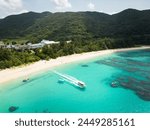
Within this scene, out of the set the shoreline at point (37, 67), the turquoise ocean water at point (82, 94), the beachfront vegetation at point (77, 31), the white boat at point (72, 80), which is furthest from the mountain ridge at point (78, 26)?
the turquoise ocean water at point (82, 94)

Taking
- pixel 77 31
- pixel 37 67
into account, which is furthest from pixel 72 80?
pixel 77 31

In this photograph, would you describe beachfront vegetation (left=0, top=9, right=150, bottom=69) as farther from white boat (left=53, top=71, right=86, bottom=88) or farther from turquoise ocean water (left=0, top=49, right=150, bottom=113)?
turquoise ocean water (left=0, top=49, right=150, bottom=113)

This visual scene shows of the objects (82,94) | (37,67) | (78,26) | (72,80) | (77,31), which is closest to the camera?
(82,94)

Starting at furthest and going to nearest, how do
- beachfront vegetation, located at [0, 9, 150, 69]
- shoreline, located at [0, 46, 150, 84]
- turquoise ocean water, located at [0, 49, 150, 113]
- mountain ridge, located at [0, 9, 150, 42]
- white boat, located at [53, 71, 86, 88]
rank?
mountain ridge, located at [0, 9, 150, 42] → beachfront vegetation, located at [0, 9, 150, 69] → shoreline, located at [0, 46, 150, 84] → white boat, located at [53, 71, 86, 88] → turquoise ocean water, located at [0, 49, 150, 113]

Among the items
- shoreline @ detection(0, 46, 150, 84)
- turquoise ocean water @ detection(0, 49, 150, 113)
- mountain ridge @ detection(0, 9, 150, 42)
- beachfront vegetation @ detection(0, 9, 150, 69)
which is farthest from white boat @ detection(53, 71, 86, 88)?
mountain ridge @ detection(0, 9, 150, 42)

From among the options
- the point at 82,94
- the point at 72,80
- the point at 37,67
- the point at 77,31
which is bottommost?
the point at 82,94

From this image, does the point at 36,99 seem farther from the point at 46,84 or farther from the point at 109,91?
the point at 109,91

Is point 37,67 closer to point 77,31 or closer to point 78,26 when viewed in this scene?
point 77,31

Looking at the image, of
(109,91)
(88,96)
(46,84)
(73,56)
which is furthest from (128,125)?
(73,56)
